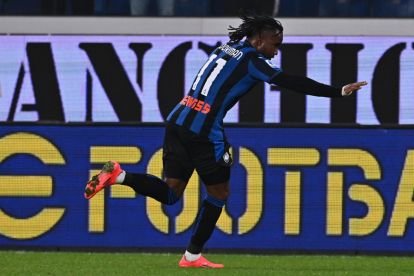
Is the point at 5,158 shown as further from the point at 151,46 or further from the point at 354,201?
the point at 151,46

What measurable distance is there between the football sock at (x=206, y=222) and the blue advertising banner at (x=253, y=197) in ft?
4.24

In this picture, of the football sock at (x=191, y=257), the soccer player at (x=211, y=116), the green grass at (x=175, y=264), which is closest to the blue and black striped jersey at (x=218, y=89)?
the soccer player at (x=211, y=116)

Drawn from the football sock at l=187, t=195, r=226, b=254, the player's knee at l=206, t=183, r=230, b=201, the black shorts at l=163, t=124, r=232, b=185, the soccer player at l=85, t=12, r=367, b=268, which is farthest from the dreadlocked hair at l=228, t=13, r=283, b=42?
the football sock at l=187, t=195, r=226, b=254

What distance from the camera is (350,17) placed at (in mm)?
23516

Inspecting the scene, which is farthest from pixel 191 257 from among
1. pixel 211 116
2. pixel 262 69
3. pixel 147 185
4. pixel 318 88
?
pixel 318 88

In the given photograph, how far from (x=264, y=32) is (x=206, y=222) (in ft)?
4.52

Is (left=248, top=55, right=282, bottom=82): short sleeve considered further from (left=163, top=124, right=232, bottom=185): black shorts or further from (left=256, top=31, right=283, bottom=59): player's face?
(left=163, top=124, right=232, bottom=185): black shorts

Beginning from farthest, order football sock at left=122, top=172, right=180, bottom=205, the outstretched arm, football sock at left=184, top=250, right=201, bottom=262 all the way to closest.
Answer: football sock at left=184, top=250, right=201, bottom=262, football sock at left=122, top=172, right=180, bottom=205, the outstretched arm

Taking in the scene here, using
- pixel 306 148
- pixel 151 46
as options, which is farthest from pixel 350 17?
pixel 306 148

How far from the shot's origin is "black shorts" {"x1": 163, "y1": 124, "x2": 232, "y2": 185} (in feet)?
27.1

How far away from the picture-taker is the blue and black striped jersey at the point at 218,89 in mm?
8219

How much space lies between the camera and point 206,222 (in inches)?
333

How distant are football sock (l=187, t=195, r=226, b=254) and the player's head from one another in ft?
3.55

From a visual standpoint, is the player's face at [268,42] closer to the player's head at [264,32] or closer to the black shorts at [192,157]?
the player's head at [264,32]
